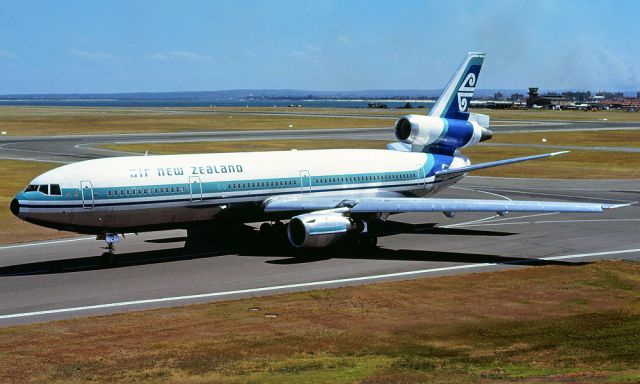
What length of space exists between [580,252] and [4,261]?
92.9 feet

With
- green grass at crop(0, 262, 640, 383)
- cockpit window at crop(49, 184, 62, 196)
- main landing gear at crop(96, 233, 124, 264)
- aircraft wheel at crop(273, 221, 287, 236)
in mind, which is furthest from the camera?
aircraft wheel at crop(273, 221, 287, 236)

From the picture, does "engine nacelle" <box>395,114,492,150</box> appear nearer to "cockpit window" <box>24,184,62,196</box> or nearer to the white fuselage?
the white fuselage

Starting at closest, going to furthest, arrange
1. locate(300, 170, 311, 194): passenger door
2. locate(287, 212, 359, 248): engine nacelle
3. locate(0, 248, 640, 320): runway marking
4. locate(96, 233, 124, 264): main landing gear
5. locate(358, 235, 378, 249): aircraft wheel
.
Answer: locate(0, 248, 640, 320): runway marking → locate(96, 233, 124, 264): main landing gear → locate(287, 212, 359, 248): engine nacelle → locate(358, 235, 378, 249): aircraft wheel → locate(300, 170, 311, 194): passenger door

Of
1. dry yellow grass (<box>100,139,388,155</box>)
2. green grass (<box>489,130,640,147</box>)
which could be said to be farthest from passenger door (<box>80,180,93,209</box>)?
green grass (<box>489,130,640,147</box>)

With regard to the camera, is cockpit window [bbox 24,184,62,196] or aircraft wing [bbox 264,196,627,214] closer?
cockpit window [bbox 24,184,62,196]

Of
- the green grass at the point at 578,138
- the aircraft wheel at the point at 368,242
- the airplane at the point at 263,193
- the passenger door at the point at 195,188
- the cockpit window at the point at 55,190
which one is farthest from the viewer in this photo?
the green grass at the point at 578,138

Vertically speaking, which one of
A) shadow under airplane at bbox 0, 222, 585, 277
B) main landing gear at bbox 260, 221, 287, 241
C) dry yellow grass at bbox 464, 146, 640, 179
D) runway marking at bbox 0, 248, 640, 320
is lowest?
runway marking at bbox 0, 248, 640, 320

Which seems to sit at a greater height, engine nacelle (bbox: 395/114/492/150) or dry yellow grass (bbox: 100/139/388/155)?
dry yellow grass (bbox: 100/139/388/155)

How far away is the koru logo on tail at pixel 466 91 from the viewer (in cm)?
5006

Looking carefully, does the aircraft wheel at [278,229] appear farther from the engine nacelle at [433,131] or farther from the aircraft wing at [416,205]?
the engine nacelle at [433,131]

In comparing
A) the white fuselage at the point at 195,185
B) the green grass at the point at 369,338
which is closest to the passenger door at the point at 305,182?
the white fuselage at the point at 195,185

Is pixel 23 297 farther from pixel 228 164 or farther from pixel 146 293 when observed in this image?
pixel 228 164

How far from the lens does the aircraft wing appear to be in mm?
38000

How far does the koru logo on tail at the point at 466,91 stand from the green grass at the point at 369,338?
19.0 m
